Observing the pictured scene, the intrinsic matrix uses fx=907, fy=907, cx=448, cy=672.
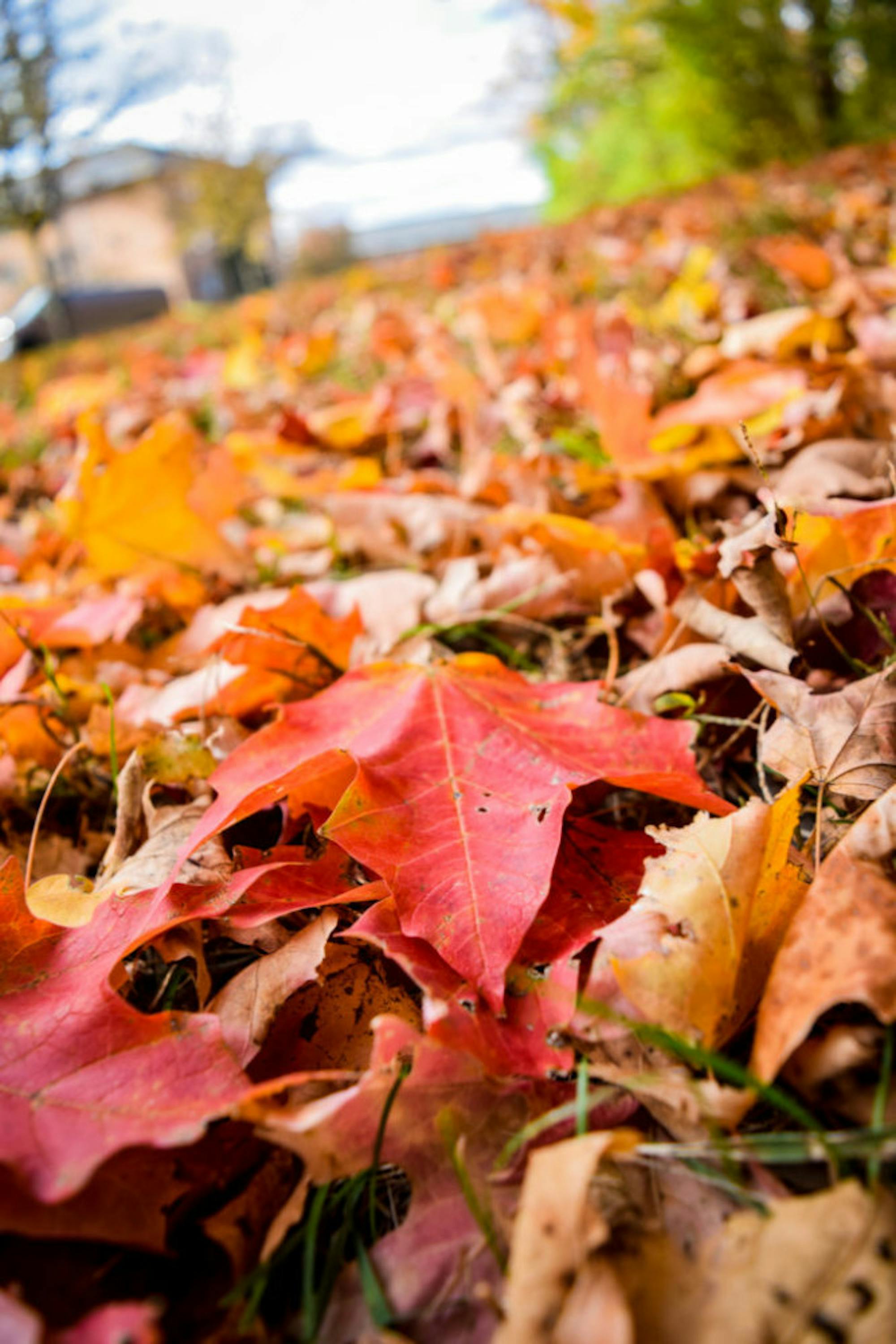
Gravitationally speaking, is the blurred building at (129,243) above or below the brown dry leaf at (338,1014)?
above

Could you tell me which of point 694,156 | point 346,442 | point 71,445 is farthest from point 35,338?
point 346,442

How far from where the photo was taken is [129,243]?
25891 millimetres

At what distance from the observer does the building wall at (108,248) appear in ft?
79.7

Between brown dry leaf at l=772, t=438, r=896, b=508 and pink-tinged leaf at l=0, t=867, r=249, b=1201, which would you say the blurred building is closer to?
brown dry leaf at l=772, t=438, r=896, b=508

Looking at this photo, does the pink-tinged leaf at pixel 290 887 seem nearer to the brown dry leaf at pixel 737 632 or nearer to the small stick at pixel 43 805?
the small stick at pixel 43 805

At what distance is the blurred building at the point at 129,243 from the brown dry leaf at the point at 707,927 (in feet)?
51.9

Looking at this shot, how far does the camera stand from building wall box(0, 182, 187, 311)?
79.7 feet

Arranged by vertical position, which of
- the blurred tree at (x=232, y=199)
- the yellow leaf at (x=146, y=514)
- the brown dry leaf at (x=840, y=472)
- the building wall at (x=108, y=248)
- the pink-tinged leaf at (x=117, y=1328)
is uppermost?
the building wall at (x=108, y=248)

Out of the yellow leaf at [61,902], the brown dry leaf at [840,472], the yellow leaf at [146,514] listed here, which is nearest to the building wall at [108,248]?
the yellow leaf at [146,514]

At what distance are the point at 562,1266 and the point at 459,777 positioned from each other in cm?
30

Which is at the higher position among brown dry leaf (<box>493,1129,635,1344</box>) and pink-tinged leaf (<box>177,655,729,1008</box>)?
pink-tinged leaf (<box>177,655,729,1008</box>)

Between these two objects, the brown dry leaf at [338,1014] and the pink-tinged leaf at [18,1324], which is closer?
the pink-tinged leaf at [18,1324]

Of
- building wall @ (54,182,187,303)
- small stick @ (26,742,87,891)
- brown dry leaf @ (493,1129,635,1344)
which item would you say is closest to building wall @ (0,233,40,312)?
building wall @ (54,182,187,303)

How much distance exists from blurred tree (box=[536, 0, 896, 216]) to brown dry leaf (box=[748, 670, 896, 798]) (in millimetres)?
8187
